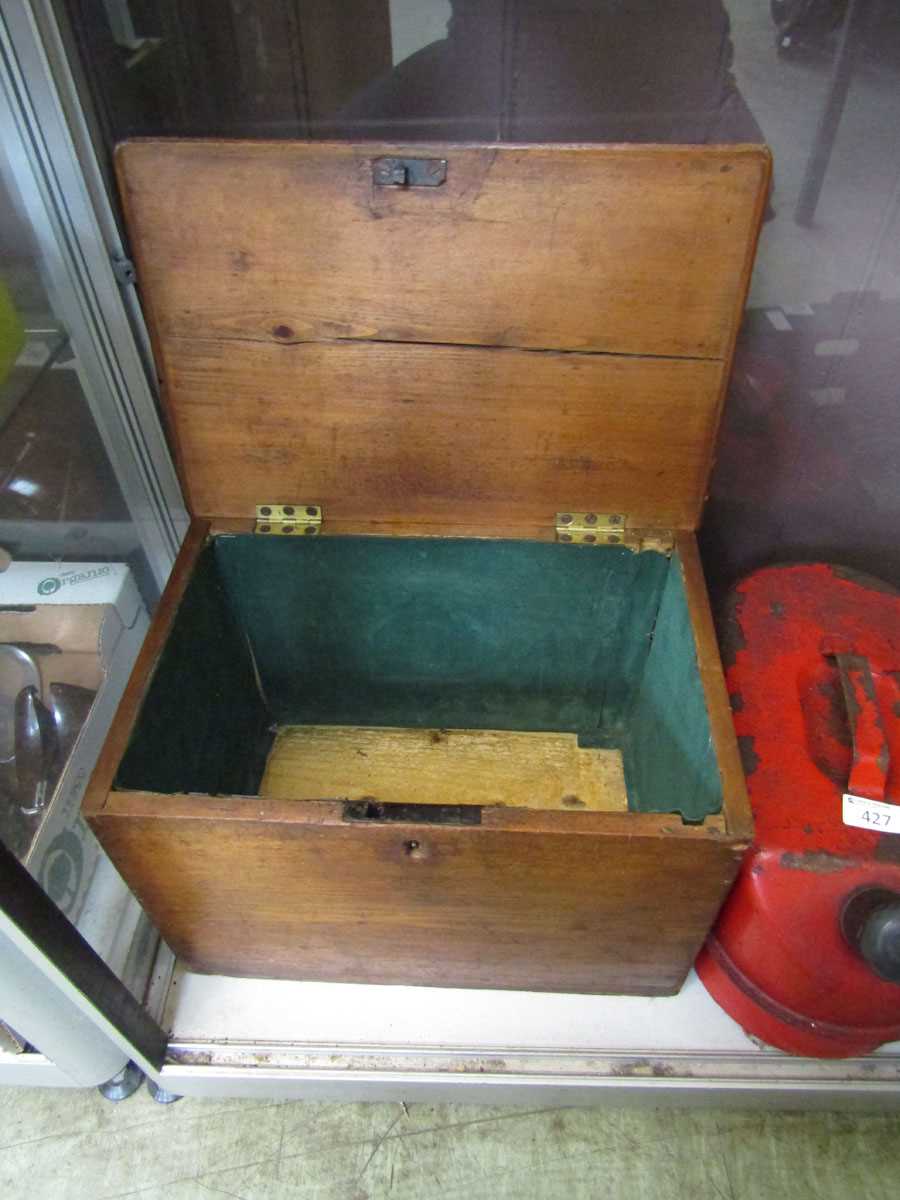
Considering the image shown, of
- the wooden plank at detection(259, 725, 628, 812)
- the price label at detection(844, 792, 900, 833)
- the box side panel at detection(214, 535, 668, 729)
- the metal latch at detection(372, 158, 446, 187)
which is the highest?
the metal latch at detection(372, 158, 446, 187)

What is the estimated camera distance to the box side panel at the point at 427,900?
0.77 meters

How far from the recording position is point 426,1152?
3.41 feet

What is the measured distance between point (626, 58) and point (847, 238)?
1.35ft

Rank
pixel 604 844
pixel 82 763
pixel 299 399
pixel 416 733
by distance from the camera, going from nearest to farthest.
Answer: pixel 604 844 → pixel 299 399 → pixel 82 763 → pixel 416 733

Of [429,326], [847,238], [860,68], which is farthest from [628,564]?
[860,68]

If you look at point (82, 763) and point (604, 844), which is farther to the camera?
point (82, 763)

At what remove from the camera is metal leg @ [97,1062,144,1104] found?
3.53 feet

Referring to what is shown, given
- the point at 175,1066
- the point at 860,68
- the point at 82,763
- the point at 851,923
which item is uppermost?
the point at 860,68

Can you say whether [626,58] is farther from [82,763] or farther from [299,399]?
[82,763]

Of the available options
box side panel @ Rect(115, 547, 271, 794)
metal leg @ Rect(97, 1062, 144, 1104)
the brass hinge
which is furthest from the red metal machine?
metal leg @ Rect(97, 1062, 144, 1104)

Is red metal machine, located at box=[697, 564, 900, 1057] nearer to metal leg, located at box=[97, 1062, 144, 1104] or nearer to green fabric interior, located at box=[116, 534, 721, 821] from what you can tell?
green fabric interior, located at box=[116, 534, 721, 821]

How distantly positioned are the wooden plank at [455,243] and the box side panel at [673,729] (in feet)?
1.06

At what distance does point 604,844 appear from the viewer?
0.76 metres

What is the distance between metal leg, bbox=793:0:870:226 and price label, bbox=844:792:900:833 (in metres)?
0.80
